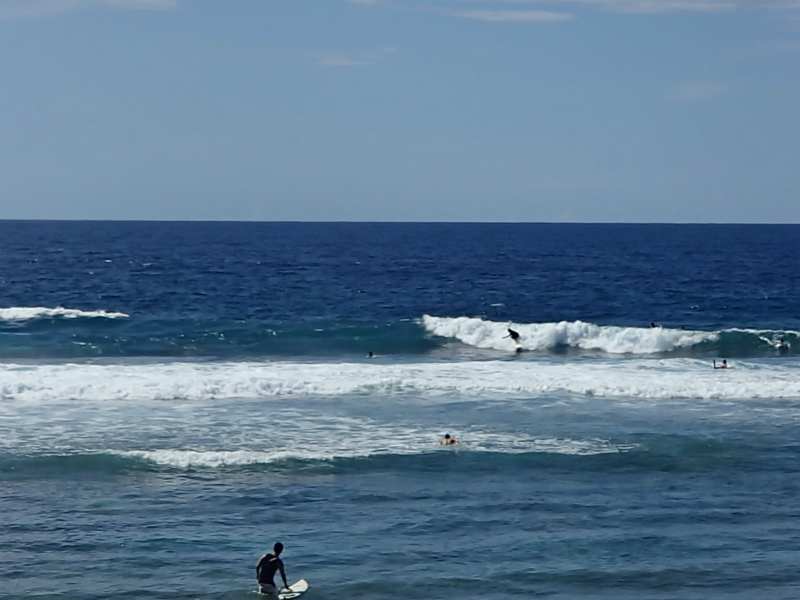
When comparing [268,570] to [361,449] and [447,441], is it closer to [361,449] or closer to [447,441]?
[361,449]

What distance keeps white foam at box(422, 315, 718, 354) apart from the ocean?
5.4 inches

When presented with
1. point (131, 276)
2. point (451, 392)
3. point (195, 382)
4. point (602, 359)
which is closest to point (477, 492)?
point (451, 392)

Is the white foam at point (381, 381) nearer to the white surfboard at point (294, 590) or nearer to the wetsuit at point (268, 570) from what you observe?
the white surfboard at point (294, 590)

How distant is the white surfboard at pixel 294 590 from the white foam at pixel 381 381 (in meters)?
15.7

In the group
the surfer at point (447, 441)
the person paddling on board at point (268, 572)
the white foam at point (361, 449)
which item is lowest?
the person paddling on board at point (268, 572)

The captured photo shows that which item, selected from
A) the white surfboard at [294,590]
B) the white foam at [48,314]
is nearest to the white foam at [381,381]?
the white foam at [48,314]

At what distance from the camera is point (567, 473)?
25.4 m

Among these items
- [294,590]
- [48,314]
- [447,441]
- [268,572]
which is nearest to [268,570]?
[268,572]

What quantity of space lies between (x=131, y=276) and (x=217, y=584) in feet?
214

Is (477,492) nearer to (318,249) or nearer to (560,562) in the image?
(560,562)

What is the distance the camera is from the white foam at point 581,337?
4828 centimetres

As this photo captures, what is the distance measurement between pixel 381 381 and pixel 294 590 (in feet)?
59.3

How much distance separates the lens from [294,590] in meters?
18.5

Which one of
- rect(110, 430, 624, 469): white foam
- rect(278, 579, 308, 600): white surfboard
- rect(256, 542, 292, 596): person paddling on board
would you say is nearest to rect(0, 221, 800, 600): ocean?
rect(110, 430, 624, 469): white foam
